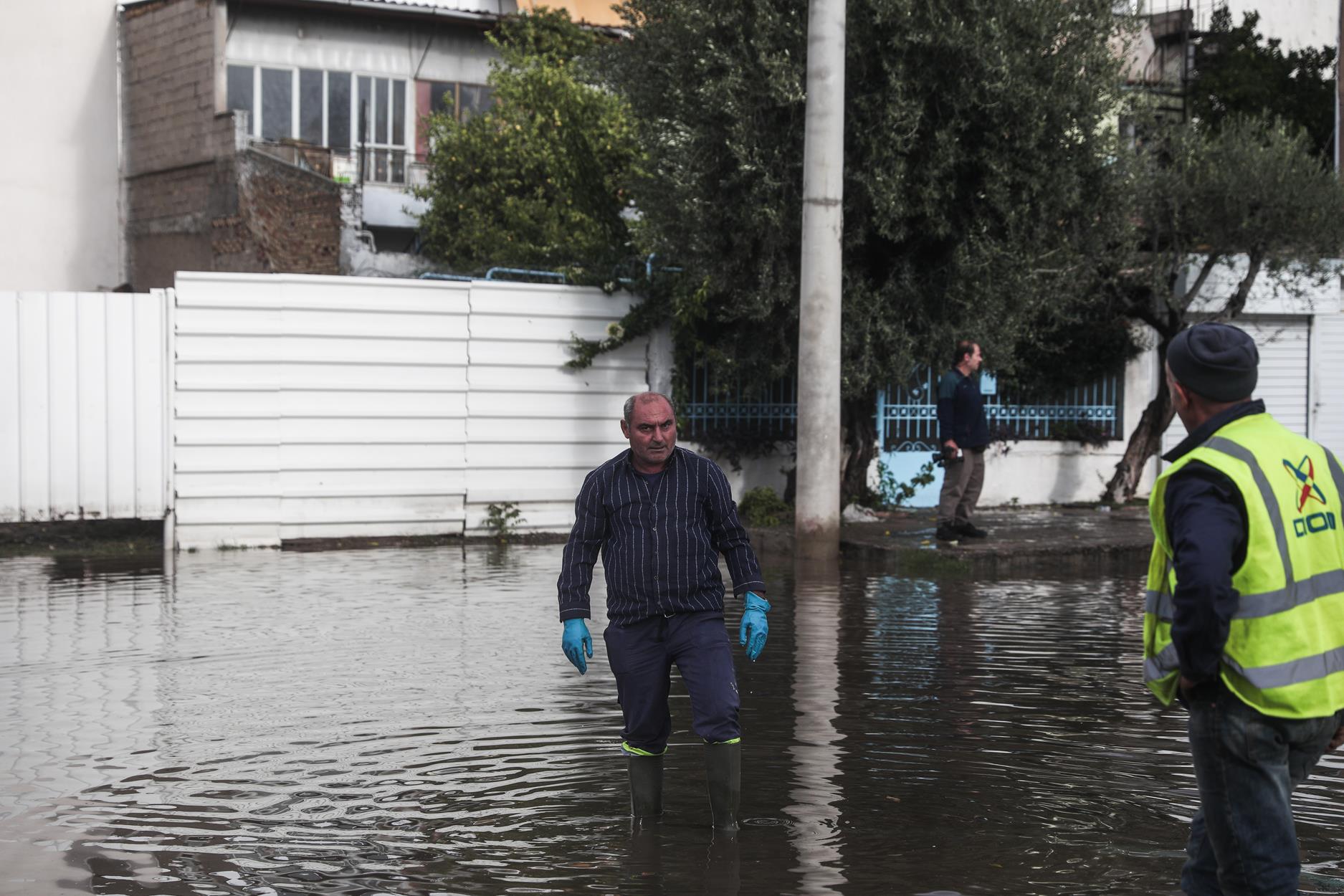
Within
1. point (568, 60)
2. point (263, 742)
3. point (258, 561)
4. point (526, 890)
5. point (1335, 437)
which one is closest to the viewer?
point (526, 890)

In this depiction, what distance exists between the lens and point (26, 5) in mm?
28516

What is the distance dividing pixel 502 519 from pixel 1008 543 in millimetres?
4964

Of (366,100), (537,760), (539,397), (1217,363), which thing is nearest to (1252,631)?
(1217,363)

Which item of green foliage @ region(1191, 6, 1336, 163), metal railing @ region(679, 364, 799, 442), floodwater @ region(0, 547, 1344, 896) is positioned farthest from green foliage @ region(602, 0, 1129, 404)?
green foliage @ region(1191, 6, 1336, 163)

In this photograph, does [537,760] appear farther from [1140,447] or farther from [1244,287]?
[1140,447]

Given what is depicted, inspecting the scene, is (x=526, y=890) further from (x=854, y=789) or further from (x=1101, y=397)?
(x=1101, y=397)

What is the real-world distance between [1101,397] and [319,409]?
948 centimetres

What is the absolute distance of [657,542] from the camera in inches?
226

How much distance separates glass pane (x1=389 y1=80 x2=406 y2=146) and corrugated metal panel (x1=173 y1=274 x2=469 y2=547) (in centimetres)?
1521

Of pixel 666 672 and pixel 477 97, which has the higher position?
pixel 477 97

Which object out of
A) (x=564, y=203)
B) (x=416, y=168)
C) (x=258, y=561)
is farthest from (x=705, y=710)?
(x=416, y=168)

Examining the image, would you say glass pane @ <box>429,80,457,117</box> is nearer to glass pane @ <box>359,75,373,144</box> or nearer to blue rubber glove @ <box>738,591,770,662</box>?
glass pane @ <box>359,75,373,144</box>

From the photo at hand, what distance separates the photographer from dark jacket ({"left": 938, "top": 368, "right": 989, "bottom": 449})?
45.6 ft

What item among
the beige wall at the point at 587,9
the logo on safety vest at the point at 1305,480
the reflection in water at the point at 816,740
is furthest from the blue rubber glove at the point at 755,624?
the beige wall at the point at 587,9
